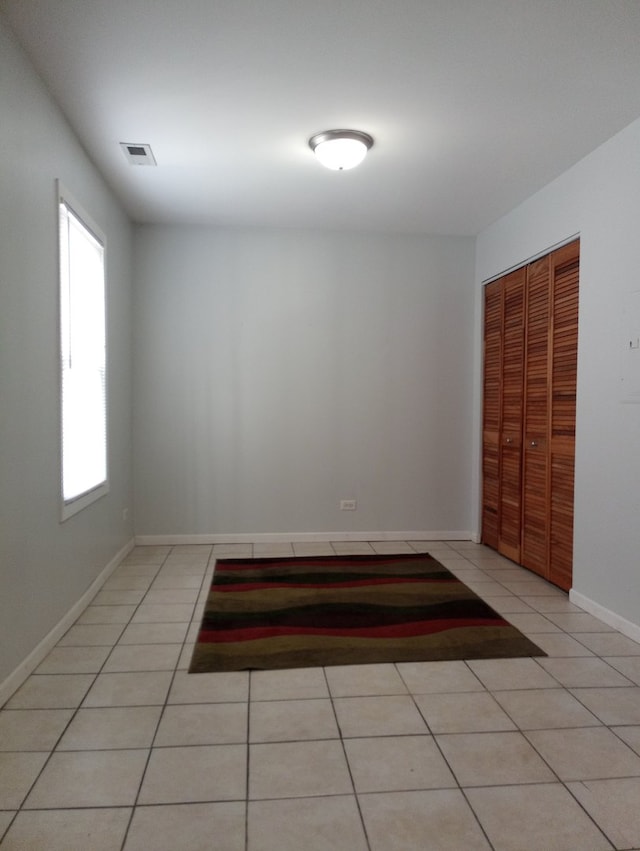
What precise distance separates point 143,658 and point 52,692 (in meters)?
0.44

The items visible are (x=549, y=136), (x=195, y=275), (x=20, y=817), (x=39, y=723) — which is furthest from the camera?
(x=195, y=275)

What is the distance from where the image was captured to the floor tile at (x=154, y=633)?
9.96 ft

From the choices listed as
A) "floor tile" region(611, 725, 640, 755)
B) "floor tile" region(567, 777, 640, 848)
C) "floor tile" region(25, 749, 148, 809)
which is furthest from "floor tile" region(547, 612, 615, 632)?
"floor tile" region(25, 749, 148, 809)

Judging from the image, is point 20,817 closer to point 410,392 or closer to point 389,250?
point 410,392

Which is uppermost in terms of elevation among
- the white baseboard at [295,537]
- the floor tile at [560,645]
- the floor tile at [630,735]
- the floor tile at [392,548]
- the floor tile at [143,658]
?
the white baseboard at [295,537]

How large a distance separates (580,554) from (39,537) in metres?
2.97

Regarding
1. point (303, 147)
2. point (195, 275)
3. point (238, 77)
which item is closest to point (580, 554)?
point (303, 147)

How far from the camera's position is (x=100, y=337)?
3.95m

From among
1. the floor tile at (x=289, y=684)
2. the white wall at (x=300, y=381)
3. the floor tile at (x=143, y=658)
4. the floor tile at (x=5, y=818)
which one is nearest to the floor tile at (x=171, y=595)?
the floor tile at (x=143, y=658)

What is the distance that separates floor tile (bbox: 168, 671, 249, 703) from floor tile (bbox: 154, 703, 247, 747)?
0.05 m

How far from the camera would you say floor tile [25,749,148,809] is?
71.6 inches

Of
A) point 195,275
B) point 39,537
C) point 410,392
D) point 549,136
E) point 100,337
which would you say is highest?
point 549,136

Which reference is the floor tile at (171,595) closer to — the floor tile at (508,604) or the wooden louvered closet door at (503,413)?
the floor tile at (508,604)

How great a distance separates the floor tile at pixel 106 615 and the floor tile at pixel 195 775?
4.47 feet
